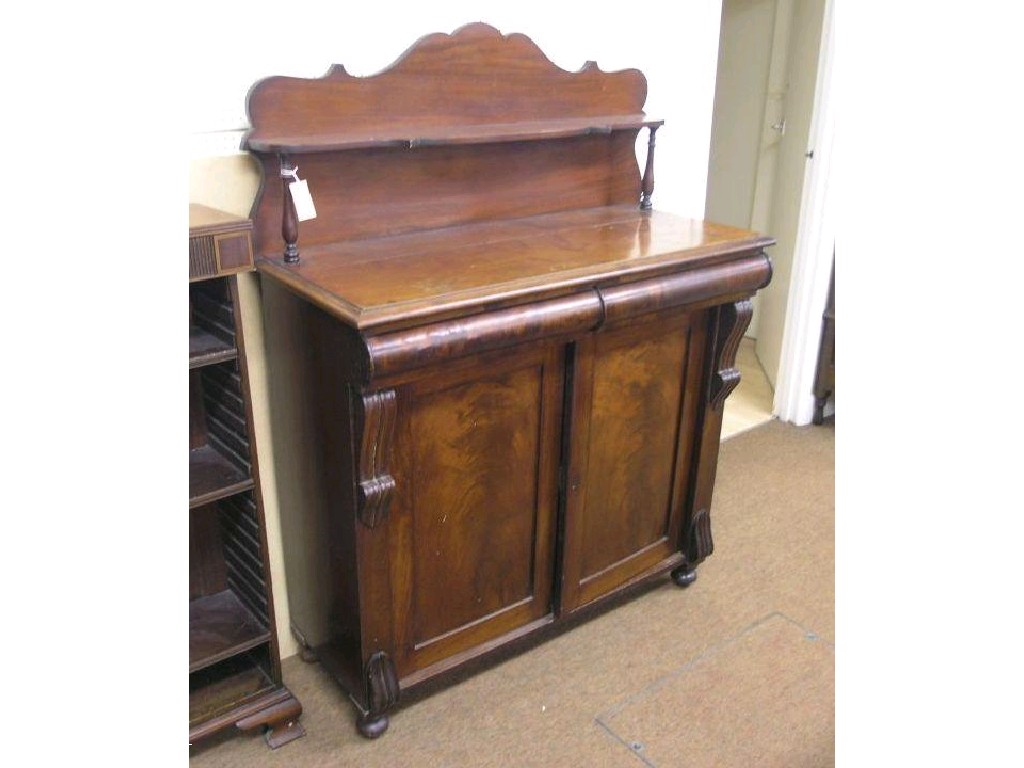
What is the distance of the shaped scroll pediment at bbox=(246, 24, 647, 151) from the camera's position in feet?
5.53

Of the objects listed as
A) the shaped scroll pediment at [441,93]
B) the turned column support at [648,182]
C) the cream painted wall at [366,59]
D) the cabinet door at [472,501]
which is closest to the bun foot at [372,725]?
the cabinet door at [472,501]

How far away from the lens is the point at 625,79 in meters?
2.20

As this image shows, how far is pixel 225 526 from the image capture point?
1.88 m

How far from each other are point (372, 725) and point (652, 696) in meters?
0.65

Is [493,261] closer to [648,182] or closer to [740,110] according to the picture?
[648,182]

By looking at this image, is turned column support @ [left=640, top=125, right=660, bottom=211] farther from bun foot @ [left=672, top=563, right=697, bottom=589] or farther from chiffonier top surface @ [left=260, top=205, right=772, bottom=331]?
bun foot @ [left=672, top=563, right=697, bottom=589]

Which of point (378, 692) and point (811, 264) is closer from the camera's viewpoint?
point (378, 692)

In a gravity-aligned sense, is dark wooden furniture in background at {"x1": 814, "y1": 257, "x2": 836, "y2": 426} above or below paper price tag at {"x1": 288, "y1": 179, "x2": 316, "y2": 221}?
below

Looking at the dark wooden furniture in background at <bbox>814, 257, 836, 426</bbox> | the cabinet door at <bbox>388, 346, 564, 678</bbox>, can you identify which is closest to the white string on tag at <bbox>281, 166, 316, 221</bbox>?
the cabinet door at <bbox>388, 346, 564, 678</bbox>

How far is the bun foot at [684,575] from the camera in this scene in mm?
2383

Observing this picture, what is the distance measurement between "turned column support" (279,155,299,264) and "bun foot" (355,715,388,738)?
99 centimetres

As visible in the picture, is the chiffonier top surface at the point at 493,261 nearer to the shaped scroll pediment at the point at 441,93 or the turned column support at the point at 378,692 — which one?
the shaped scroll pediment at the point at 441,93

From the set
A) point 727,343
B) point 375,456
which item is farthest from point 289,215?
point 727,343

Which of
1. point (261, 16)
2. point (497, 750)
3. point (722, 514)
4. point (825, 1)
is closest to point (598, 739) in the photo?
point (497, 750)
